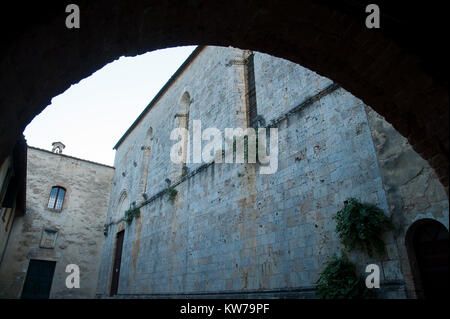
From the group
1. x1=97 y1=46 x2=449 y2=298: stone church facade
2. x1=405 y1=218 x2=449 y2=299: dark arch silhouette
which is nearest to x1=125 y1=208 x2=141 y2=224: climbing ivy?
x1=97 y1=46 x2=449 y2=298: stone church facade

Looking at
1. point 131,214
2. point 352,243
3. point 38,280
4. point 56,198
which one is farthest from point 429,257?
point 56,198

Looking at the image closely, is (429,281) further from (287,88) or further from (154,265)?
(154,265)

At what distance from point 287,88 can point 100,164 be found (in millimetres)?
15254

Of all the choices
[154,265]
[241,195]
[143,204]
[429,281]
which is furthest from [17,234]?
[429,281]

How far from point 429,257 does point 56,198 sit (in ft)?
57.5

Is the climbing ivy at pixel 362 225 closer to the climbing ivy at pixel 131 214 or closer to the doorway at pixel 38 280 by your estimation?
the climbing ivy at pixel 131 214

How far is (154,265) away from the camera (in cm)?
1035

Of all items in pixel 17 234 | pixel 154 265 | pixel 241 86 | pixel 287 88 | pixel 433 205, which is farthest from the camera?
pixel 17 234

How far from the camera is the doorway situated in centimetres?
1423

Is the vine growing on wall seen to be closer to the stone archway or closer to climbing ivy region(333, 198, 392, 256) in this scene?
climbing ivy region(333, 198, 392, 256)

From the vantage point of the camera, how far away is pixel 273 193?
21.0 feet

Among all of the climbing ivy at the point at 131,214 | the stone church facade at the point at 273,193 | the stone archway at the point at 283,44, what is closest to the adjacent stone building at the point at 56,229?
the climbing ivy at the point at 131,214

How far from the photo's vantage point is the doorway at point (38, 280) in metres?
14.2

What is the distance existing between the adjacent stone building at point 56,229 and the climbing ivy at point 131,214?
14.6ft
